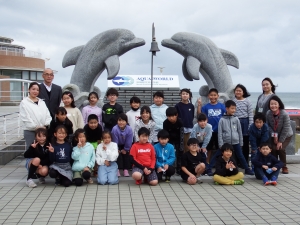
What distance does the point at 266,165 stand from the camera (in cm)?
623

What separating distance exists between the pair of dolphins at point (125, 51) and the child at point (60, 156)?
3074mm

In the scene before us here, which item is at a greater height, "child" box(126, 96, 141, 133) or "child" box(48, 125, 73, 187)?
"child" box(126, 96, 141, 133)

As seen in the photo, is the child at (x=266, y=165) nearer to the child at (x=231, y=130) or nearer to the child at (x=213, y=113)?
the child at (x=231, y=130)

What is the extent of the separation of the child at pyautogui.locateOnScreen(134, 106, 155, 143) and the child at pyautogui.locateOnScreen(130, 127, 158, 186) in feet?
1.03

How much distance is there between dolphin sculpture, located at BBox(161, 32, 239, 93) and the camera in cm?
931

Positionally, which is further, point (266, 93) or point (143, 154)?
point (266, 93)

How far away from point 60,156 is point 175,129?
195 centimetres

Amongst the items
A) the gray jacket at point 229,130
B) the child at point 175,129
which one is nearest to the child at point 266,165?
the gray jacket at point 229,130

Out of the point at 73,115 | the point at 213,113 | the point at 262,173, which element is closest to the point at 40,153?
the point at 73,115

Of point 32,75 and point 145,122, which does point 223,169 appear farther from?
point 32,75

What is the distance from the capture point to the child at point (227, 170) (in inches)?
236

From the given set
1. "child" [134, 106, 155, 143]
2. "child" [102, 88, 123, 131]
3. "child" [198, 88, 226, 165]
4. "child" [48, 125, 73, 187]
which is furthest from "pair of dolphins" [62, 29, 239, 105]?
"child" [48, 125, 73, 187]

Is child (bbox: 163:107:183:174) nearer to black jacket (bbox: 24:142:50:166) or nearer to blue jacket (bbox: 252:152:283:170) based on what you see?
blue jacket (bbox: 252:152:283:170)

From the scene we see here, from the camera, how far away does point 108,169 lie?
20.1ft
